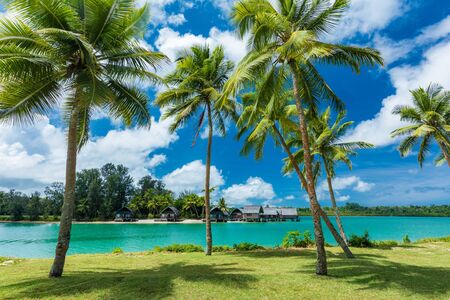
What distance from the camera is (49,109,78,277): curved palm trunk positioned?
8.02m

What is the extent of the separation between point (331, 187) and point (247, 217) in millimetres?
59642

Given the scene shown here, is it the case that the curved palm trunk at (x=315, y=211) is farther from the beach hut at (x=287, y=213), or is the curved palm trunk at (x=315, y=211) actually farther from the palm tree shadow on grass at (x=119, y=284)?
the beach hut at (x=287, y=213)

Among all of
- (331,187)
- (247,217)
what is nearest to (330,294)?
(331,187)

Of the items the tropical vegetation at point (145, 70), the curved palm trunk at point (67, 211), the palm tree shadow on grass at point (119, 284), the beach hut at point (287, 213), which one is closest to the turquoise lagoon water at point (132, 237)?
the tropical vegetation at point (145, 70)

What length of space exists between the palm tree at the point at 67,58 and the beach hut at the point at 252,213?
68213 mm

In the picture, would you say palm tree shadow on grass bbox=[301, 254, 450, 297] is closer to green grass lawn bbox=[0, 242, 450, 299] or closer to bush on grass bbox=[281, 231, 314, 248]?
green grass lawn bbox=[0, 242, 450, 299]

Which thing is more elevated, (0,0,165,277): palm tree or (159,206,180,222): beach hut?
(0,0,165,277): palm tree

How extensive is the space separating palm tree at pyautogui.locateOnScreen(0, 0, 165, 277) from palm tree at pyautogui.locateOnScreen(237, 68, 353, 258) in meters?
3.91

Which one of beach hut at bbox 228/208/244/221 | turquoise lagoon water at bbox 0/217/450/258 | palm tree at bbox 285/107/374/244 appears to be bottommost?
turquoise lagoon water at bbox 0/217/450/258

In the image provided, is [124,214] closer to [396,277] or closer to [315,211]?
[315,211]

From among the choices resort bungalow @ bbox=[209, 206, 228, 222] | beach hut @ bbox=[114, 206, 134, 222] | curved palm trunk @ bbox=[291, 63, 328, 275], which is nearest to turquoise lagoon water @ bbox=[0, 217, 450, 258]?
curved palm trunk @ bbox=[291, 63, 328, 275]

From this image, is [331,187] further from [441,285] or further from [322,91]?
[441,285]

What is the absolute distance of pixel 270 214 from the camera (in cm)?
7525

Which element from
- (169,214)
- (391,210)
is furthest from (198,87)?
(391,210)
